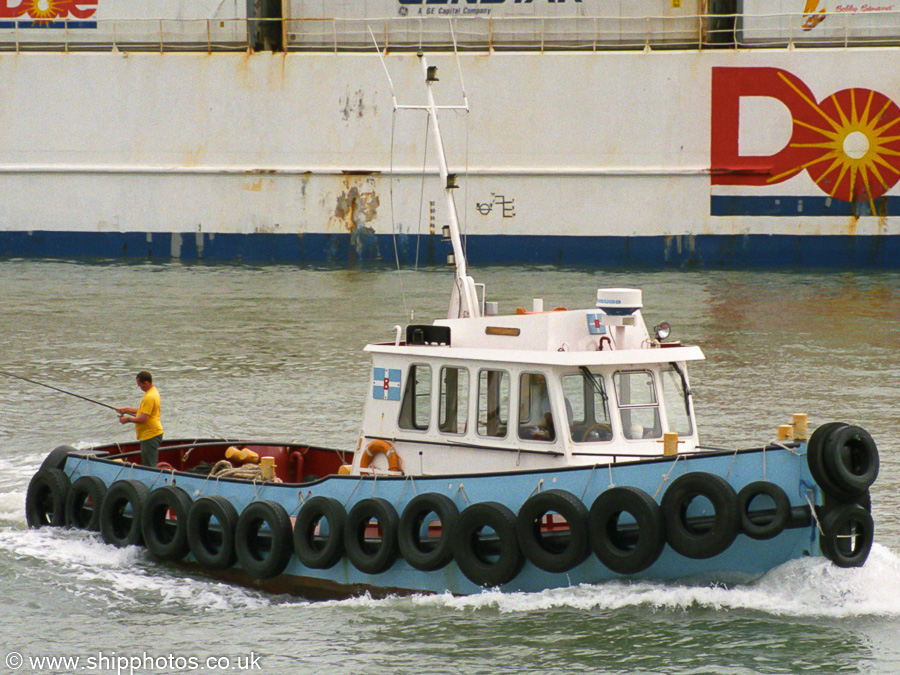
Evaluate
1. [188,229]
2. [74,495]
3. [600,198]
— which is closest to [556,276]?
[600,198]

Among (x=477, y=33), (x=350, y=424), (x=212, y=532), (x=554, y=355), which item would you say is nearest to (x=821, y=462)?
(x=554, y=355)

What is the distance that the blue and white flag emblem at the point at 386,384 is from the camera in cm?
936

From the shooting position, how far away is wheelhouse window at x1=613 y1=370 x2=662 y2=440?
8.96 metres

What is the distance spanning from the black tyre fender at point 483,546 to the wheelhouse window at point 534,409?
66 centimetres

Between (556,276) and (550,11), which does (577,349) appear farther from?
(550,11)

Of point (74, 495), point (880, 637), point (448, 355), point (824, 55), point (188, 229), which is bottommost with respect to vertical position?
point (880, 637)

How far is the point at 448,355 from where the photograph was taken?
29.8ft

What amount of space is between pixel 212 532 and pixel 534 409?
2750mm

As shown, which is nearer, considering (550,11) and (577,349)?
(577,349)

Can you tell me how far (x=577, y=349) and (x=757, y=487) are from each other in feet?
5.75

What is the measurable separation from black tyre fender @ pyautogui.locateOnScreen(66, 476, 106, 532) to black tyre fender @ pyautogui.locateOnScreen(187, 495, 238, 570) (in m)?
1.12

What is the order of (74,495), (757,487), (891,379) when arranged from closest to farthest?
(757,487) < (74,495) < (891,379)

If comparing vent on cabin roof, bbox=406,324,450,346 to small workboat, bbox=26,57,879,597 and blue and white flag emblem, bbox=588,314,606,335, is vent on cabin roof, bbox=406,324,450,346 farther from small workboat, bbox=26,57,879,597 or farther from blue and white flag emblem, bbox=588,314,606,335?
blue and white flag emblem, bbox=588,314,606,335

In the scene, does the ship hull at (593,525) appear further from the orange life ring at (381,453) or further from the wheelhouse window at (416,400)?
the wheelhouse window at (416,400)
